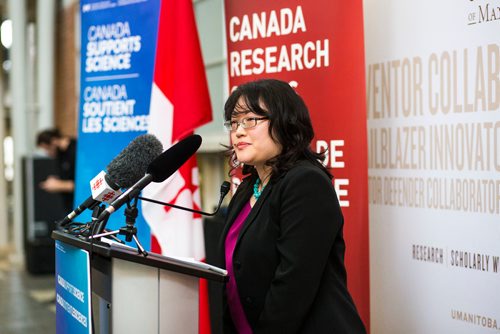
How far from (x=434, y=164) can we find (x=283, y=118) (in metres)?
0.96

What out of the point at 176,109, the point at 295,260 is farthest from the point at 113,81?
the point at 295,260

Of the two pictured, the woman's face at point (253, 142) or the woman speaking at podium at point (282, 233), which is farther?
the woman's face at point (253, 142)

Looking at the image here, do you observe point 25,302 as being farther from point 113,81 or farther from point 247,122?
point 247,122

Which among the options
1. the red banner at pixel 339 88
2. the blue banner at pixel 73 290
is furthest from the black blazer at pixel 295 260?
the red banner at pixel 339 88

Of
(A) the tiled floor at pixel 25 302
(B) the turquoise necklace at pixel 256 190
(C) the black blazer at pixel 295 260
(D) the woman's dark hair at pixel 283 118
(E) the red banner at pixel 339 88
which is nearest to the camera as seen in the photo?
(C) the black blazer at pixel 295 260

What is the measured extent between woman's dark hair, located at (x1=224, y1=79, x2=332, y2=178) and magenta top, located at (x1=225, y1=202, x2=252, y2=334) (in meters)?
0.22

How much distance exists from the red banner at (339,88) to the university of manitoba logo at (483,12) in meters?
0.42

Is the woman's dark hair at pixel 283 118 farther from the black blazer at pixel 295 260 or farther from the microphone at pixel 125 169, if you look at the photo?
the microphone at pixel 125 169

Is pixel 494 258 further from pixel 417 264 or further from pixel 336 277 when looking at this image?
pixel 336 277

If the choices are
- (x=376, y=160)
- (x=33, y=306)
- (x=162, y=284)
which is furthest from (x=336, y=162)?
(x=33, y=306)

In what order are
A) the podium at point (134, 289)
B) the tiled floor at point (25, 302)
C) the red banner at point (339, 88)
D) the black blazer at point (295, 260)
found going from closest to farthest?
the podium at point (134, 289) < the black blazer at point (295, 260) < the red banner at point (339, 88) < the tiled floor at point (25, 302)

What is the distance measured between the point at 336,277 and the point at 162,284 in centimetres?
50

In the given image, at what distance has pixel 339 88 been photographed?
2.66 m

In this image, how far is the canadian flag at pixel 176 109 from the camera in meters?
3.16
